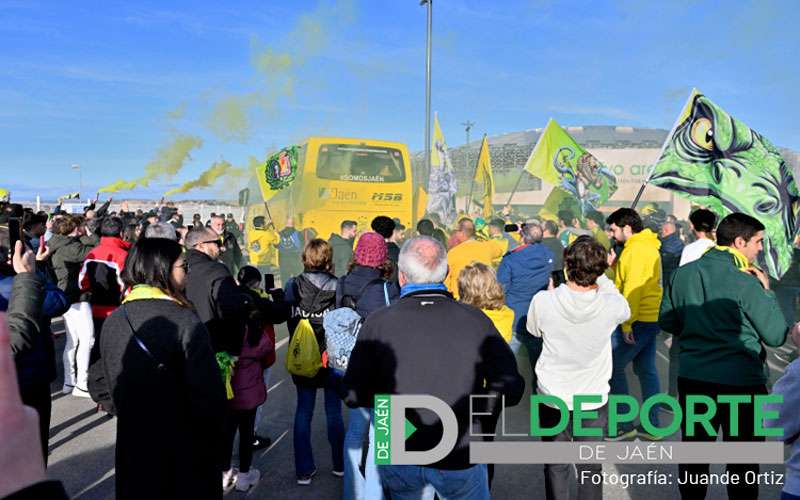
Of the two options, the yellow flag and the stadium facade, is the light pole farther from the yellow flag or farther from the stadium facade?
the stadium facade

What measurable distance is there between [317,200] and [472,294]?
32.8 ft

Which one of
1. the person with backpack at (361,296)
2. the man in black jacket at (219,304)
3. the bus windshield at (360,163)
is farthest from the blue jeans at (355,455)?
the bus windshield at (360,163)

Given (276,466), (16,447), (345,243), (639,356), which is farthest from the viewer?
(345,243)

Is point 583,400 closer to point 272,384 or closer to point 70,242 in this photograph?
point 272,384

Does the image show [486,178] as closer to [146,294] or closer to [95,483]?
[95,483]

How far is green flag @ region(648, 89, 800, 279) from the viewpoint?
5254 mm

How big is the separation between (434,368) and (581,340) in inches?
Result: 53.3

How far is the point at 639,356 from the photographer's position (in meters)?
5.43

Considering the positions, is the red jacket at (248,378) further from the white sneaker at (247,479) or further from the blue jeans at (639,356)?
the blue jeans at (639,356)

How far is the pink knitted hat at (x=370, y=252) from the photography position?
13.4 feet

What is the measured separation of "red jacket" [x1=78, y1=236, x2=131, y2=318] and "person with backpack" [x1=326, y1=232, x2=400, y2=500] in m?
2.98

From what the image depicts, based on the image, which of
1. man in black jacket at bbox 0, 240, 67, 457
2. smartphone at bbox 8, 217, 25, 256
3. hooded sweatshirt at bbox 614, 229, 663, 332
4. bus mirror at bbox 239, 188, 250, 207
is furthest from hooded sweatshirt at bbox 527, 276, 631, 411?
bus mirror at bbox 239, 188, 250, 207

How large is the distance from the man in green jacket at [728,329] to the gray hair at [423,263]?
1.80 meters

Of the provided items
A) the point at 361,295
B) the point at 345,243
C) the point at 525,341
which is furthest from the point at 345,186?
the point at 361,295
